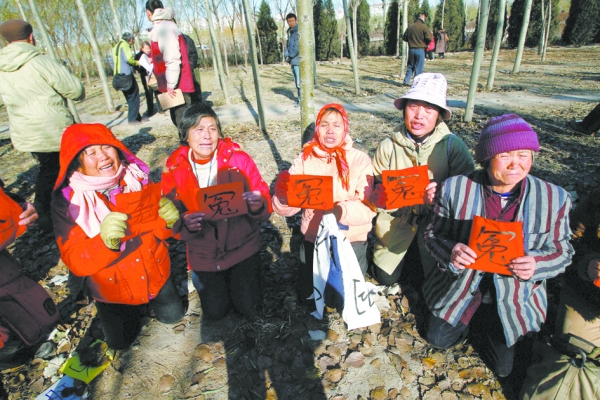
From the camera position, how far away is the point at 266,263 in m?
3.63

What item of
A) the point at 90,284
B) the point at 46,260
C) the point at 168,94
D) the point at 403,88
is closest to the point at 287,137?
the point at 168,94

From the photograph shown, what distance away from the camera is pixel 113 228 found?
2020 mm

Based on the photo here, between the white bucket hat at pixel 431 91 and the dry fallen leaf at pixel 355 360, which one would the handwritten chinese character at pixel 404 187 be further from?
the dry fallen leaf at pixel 355 360

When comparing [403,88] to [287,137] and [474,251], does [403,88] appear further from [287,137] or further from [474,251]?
[474,251]

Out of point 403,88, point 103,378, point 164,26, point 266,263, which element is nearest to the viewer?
point 103,378

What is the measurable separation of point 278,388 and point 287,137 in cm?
575

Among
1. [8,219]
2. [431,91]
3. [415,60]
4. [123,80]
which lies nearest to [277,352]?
[8,219]

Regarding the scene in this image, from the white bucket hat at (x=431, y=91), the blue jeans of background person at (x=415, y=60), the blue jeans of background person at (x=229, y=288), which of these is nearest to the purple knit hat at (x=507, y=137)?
the white bucket hat at (x=431, y=91)

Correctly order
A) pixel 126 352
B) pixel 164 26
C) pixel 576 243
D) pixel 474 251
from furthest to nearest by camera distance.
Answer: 1. pixel 164 26
2. pixel 126 352
3. pixel 576 243
4. pixel 474 251

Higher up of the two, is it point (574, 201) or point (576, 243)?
point (576, 243)

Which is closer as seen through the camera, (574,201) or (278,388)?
(278,388)

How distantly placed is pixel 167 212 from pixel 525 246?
245cm

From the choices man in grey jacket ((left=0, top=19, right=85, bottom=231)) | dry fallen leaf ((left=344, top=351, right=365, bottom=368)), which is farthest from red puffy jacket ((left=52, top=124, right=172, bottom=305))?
man in grey jacket ((left=0, top=19, right=85, bottom=231))

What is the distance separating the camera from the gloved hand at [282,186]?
254cm
